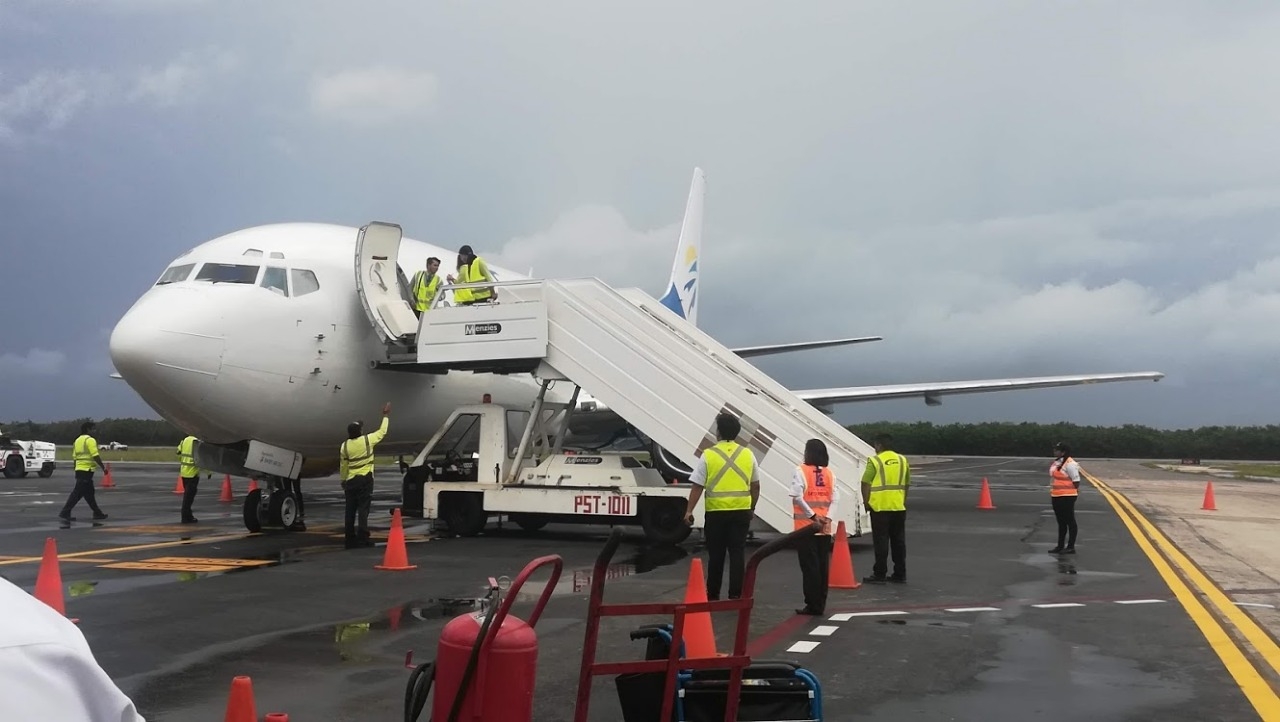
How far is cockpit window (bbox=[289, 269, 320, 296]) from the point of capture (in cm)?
1535

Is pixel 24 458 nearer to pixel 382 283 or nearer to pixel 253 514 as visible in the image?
pixel 253 514

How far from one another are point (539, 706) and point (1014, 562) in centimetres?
892

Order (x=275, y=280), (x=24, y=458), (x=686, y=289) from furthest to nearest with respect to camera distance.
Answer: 1. (x=24, y=458)
2. (x=686, y=289)
3. (x=275, y=280)

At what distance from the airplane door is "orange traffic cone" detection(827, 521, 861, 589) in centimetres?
759

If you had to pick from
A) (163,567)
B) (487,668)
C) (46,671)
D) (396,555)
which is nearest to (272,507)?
(163,567)

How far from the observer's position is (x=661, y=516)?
14727mm

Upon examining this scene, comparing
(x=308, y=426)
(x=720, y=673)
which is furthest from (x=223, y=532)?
(x=720, y=673)

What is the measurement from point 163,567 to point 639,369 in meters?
6.19

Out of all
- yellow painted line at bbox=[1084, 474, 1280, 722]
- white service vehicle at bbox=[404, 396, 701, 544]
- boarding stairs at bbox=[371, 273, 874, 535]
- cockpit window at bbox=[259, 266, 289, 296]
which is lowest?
yellow painted line at bbox=[1084, 474, 1280, 722]

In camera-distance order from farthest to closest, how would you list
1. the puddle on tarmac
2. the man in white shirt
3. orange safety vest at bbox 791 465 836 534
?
orange safety vest at bbox 791 465 836 534
the puddle on tarmac
the man in white shirt

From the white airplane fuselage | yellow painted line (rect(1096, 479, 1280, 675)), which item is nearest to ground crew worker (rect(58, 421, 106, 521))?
the white airplane fuselage

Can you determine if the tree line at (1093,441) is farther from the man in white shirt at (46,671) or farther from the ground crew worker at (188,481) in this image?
the man in white shirt at (46,671)

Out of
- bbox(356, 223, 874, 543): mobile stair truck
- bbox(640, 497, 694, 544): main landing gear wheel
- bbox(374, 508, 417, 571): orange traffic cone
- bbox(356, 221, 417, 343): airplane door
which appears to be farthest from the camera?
bbox(356, 221, 417, 343): airplane door

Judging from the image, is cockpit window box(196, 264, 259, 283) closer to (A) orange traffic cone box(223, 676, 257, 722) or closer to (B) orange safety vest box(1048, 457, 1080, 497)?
(B) orange safety vest box(1048, 457, 1080, 497)
